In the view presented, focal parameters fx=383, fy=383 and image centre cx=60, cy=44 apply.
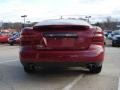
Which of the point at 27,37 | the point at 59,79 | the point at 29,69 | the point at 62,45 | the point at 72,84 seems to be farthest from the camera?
the point at 29,69

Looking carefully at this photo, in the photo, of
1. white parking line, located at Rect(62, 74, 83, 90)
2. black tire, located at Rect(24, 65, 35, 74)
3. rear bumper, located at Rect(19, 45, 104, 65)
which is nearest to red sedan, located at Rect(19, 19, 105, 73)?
rear bumper, located at Rect(19, 45, 104, 65)

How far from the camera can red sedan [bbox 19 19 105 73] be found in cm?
859

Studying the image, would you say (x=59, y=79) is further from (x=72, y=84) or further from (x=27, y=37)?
(x=27, y=37)

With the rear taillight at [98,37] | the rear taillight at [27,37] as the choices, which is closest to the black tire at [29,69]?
the rear taillight at [27,37]

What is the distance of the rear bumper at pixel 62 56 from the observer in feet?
28.1

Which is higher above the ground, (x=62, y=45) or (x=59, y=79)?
(x=62, y=45)

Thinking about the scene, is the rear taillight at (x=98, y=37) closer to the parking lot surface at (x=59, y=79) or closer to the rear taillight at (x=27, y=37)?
the parking lot surface at (x=59, y=79)

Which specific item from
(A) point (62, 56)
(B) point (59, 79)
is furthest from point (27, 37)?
(B) point (59, 79)

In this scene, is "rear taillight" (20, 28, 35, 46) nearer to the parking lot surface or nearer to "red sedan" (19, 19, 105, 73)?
"red sedan" (19, 19, 105, 73)

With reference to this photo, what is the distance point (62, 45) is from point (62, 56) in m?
0.28

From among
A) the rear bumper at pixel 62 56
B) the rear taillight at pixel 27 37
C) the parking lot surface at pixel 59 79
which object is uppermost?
the rear taillight at pixel 27 37

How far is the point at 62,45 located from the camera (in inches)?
341

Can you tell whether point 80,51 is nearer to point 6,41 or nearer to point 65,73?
point 65,73

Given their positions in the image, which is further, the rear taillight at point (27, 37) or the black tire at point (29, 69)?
the black tire at point (29, 69)
